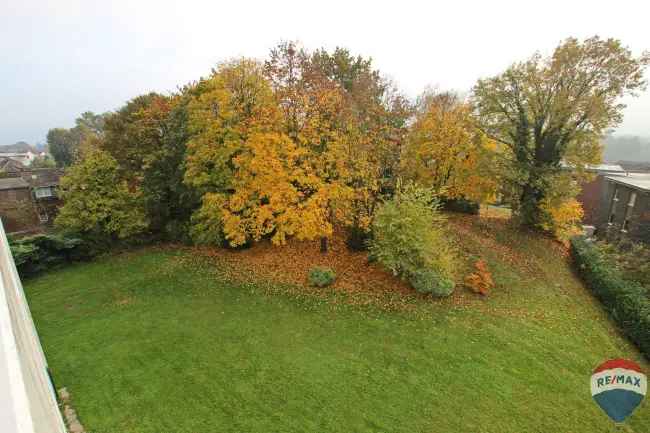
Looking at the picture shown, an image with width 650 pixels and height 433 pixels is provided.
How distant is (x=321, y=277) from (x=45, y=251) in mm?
18899

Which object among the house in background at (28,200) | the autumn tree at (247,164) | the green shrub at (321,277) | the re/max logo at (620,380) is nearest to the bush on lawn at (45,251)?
the autumn tree at (247,164)

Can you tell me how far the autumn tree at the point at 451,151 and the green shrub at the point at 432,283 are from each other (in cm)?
845

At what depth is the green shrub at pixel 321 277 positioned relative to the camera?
14.3 metres

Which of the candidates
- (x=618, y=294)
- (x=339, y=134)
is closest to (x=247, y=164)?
(x=339, y=134)

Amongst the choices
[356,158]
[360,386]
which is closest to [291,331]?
[360,386]

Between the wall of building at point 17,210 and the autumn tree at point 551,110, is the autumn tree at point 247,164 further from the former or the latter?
the wall of building at point 17,210

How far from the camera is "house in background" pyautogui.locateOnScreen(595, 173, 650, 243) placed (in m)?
17.9

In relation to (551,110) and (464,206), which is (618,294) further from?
(464,206)

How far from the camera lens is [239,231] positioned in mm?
16000

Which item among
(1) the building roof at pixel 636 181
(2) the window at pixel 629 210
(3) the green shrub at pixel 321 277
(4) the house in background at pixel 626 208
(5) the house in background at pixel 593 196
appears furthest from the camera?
(5) the house in background at pixel 593 196

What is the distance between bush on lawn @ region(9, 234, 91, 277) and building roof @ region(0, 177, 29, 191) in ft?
52.5

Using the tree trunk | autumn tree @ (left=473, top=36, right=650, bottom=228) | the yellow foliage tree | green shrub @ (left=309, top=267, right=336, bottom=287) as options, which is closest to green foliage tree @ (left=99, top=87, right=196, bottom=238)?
the yellow foliage tree

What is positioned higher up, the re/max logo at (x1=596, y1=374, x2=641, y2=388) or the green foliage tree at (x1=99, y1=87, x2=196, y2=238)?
the green foliage tree at (x1=99, y1=87, x2=196, y2=238)

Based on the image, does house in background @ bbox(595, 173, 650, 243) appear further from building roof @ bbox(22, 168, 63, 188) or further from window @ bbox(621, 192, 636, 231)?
building roof @ bbox(22, 168, 63, 188)
